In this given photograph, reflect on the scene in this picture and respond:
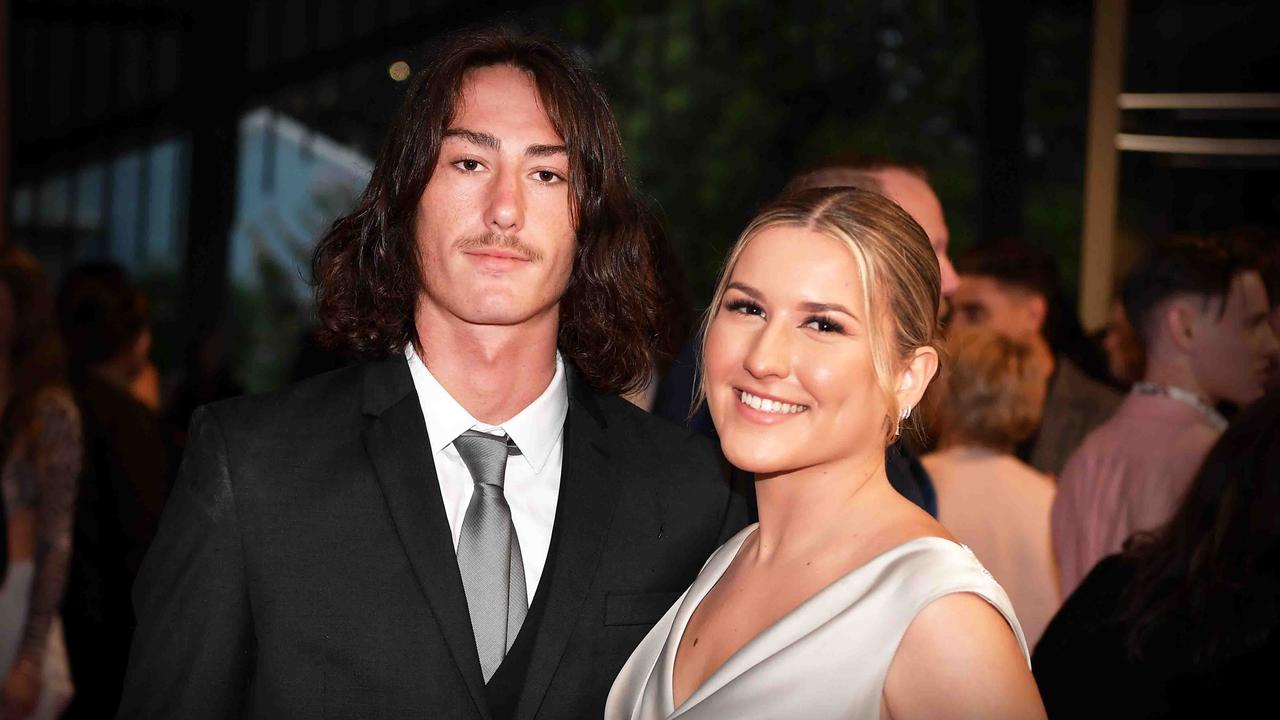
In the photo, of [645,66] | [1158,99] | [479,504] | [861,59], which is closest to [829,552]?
[479,504]

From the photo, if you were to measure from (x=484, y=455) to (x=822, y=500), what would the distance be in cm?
51

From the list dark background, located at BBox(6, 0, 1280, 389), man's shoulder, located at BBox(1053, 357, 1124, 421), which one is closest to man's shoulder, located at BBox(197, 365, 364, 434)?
man's shoulder, located at BBox(1053, 357, 1124, 421)

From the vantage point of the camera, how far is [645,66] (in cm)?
874

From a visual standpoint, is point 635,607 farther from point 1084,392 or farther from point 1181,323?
point 1084,392

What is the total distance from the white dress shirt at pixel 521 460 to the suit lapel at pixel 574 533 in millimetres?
35

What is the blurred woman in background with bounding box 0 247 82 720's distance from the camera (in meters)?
3.61

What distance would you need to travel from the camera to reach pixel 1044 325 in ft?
14.6

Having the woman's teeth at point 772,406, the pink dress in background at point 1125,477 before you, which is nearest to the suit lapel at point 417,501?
A: the woman's teeth at point 772,406

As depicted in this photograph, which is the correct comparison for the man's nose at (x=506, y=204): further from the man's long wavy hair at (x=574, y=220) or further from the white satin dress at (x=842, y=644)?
the white satin dress at (x=842, y=644)

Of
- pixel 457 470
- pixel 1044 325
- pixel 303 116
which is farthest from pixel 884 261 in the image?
pixel 303 116

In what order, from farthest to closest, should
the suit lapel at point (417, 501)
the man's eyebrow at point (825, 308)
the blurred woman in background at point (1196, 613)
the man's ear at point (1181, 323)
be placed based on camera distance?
the man's ear at point (1181, 323) → the blurred woman in background at point (1196, 613) → the suit lapel at point (417, 501) → the man's eyebrow at point (825, 308)

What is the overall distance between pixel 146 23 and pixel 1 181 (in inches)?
115

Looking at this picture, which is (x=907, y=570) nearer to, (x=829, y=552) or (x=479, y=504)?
(x=829, y=552)

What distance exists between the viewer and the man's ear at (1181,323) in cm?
327
